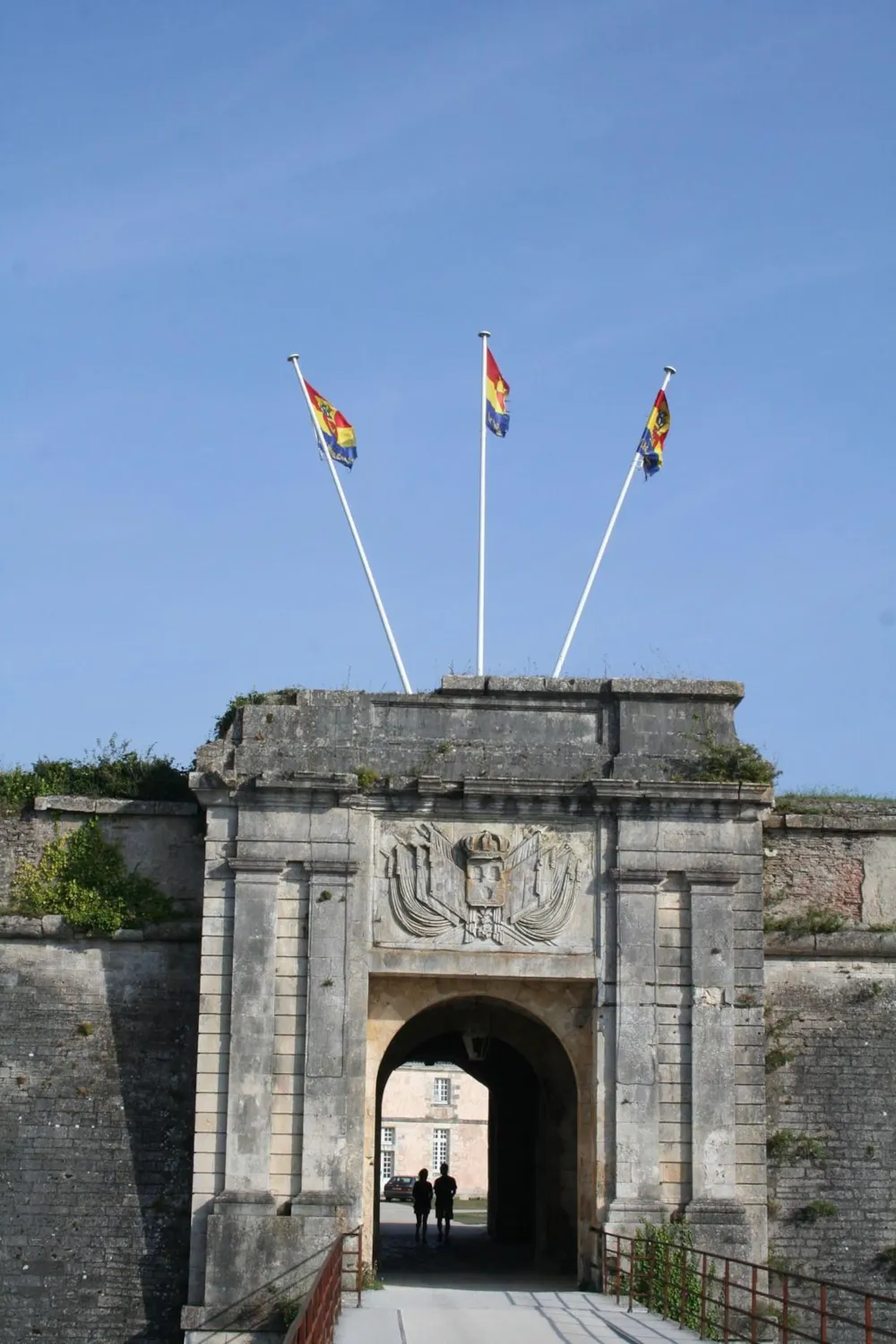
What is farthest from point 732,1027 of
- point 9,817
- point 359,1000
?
point 9,817

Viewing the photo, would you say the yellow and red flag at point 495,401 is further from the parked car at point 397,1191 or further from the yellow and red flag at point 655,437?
the parked car at point 397,1191

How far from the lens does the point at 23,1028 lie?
21859 mm

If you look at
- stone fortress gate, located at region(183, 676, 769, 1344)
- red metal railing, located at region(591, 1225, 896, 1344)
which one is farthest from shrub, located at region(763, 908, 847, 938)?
red metal railing, located at region(591, 1225, 896, 1344)

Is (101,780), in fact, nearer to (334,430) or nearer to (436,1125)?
(334,430)

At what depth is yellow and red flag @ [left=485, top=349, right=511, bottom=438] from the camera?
2458 cm

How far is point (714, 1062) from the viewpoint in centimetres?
2078

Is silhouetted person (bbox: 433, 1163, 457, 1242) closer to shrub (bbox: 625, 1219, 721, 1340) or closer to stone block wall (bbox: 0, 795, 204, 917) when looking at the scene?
stone block wall (bbox: 0, 795, 204, 917)

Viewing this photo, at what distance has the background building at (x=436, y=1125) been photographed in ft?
189

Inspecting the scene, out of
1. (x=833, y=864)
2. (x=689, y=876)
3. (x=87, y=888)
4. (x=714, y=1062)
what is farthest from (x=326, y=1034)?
(x=833, y=864)

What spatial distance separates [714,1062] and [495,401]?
9.56 m

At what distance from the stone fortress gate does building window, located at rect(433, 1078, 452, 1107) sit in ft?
122

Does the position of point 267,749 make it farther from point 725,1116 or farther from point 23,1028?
point 725,1116

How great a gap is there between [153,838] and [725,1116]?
26.5ft

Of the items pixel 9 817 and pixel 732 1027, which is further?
pixel 9 817
